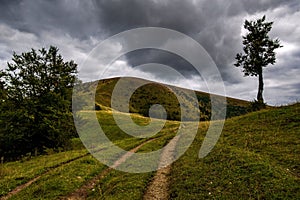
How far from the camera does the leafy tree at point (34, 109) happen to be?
36062mm

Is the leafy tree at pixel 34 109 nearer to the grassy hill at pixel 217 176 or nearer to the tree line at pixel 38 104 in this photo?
the tree line at pixel 38 104

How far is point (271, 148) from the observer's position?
17.4m

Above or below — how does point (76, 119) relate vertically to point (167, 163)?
above

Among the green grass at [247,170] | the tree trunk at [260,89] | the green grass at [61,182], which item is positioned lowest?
the green grass at [61,182]

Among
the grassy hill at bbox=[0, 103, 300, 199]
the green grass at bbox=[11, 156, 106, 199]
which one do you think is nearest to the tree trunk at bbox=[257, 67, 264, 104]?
the grassy hill at bbox=[0, 103, 300, 199]

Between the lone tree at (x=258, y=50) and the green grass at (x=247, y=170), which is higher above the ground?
the lone tree at (x=258, y=50)

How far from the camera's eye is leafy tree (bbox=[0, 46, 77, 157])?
118 feet

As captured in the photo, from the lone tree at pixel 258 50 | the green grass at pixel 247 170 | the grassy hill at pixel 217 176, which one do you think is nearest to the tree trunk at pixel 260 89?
the lone tree at pixel 258 50

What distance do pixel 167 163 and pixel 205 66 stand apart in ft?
30.6

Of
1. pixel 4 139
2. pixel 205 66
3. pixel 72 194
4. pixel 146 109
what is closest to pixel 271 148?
pixel 205 66

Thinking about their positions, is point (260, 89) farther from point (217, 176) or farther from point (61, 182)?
point (61, 182)

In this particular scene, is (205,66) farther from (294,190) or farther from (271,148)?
(294,190)

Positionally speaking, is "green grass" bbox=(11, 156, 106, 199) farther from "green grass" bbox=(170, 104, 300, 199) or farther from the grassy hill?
"green grass" bbox=(170, 104, 300, 199)

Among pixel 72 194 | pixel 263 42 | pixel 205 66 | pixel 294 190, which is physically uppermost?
pixel 263 42
